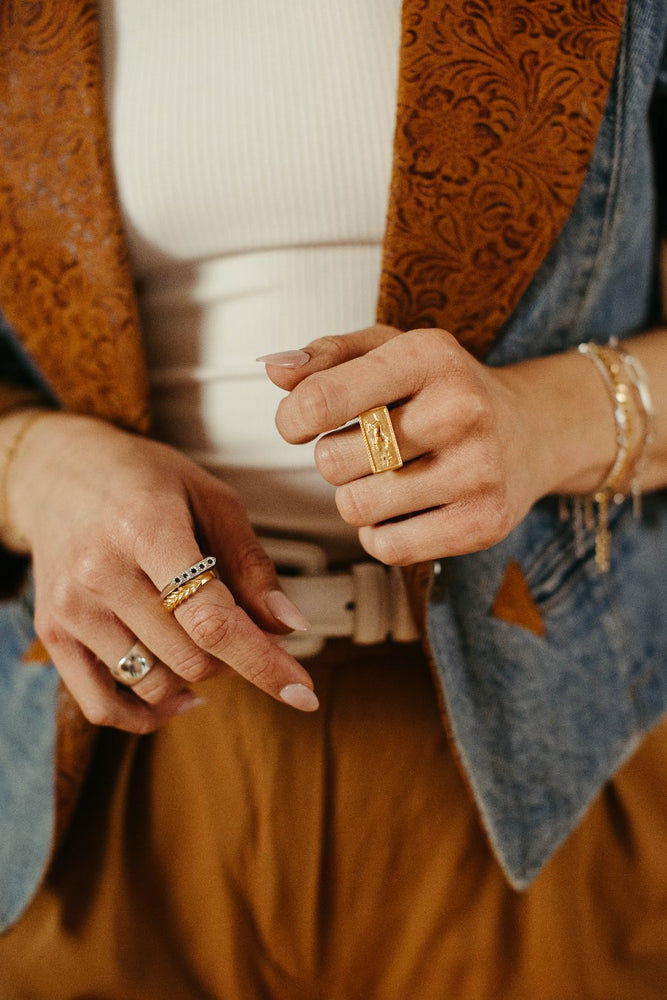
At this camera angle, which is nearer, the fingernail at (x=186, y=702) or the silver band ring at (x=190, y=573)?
the silver band ring at (x=190, y=573)

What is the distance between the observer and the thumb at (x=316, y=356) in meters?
0.42

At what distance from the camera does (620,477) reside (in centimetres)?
61

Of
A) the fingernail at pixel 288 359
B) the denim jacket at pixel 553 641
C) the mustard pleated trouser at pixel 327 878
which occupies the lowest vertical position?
the mustard pleated trouser at pixel 327 878

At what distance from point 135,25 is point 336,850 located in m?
0.73

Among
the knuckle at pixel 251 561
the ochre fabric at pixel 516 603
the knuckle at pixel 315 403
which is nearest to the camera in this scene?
the knuckle at pixel 315 403

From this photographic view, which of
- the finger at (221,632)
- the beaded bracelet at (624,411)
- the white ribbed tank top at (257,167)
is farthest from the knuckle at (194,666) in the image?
the beaded bracelet at (624,411)

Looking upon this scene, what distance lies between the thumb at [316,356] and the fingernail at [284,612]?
15 centimetres

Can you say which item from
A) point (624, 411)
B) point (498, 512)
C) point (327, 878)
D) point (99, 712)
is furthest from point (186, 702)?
point (624, 411)

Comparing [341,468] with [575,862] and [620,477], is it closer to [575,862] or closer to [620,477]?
[620,477]

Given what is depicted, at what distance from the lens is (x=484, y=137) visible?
499mm

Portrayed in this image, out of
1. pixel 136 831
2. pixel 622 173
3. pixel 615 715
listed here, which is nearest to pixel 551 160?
pixel 622 173

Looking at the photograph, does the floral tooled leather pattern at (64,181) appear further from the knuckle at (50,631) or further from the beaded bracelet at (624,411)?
the beaded bracelet at (624,411)

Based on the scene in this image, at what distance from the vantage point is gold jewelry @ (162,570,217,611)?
46cm

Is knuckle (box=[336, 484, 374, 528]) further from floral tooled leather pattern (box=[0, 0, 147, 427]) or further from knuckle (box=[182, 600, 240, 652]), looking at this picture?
floral tooled leather pattern (box=[0, 0, 147, 427])
